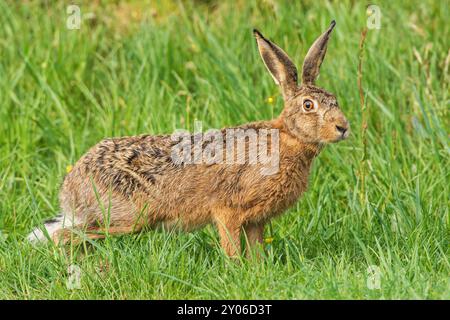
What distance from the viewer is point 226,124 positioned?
7156 millimetres

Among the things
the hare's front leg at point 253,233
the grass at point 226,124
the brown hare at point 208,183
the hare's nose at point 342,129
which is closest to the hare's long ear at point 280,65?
the brown hare at point 208,183

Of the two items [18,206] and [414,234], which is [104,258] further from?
[414,234]

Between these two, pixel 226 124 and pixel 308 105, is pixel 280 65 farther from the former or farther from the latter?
pixel 226 124

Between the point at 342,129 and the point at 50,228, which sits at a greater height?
the point at 342,129

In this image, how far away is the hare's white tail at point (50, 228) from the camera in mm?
5738

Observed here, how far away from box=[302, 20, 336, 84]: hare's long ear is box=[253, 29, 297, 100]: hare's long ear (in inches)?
4.0

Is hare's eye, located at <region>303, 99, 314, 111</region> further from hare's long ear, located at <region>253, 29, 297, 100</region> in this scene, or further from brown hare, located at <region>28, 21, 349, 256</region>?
hare's long ear, located at <region>253, 29, 297, 100</region>

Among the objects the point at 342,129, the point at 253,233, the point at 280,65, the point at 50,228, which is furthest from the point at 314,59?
Answer: the point at 50,228

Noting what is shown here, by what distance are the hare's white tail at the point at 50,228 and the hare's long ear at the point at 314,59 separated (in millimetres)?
1682

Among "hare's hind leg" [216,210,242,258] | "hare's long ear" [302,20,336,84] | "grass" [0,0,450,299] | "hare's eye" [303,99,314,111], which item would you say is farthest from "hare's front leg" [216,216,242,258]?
"hare's long ear" [302,20,336,84]

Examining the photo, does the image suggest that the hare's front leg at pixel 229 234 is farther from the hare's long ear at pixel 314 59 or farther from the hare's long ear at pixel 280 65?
the hare's long ear at pixel 314 59

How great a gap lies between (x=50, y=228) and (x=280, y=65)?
172 cm

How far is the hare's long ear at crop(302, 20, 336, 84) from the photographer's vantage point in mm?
5898

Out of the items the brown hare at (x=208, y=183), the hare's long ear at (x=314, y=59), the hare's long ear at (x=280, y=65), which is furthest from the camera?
the hare's long ear at (x=314, y=59)
